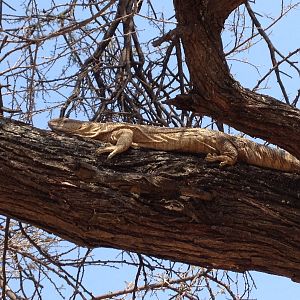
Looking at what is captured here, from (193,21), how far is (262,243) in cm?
123

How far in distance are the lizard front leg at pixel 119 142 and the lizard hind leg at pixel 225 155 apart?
496 mm

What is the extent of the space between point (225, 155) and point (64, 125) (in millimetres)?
1369

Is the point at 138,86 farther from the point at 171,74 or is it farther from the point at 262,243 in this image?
the point at 262,243

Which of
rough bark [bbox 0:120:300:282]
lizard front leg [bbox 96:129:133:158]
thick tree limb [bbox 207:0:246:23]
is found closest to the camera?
rough bark [bbox 0:120:300:282]

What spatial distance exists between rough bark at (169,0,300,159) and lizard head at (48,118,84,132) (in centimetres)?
136

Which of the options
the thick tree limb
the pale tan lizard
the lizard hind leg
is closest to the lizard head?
the pale tan lizard

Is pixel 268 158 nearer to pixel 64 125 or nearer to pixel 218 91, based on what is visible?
pixel 218 91

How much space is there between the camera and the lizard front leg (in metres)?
4.12

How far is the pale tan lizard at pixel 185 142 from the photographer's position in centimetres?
443

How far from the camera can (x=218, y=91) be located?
155 inches

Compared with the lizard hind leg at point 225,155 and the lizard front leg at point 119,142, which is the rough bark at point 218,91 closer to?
the lizard hind leg at point 225,155

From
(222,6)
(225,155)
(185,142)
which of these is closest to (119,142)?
(185,142)

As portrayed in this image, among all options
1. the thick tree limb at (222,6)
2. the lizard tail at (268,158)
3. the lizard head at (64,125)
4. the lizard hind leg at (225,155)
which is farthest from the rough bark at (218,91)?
the lizard head at (64,125)

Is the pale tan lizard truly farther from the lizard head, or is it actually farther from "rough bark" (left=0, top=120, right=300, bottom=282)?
"rough bark" (left=0, top=120, right=300, bottom=282)
